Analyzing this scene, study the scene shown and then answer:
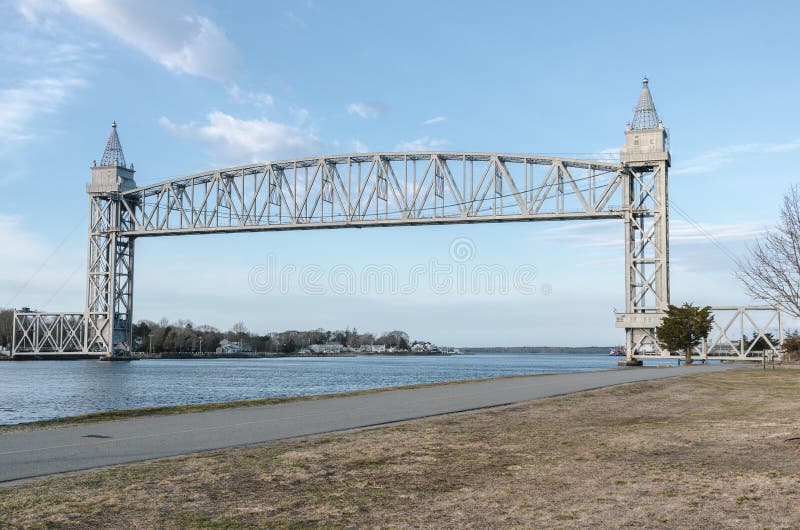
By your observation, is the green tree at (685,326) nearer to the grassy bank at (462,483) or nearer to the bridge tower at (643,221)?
the bridge tower at (643,221)

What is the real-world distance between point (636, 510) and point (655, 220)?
68.3 meters

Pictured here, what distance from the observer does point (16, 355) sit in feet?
404

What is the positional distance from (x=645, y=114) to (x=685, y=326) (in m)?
24.0

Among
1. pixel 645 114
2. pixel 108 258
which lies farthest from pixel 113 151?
pixel 645 114

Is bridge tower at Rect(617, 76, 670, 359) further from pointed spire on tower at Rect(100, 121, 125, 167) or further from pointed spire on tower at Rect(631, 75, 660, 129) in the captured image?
pointed spire on tower at Rect(100, 121, 125, 167)

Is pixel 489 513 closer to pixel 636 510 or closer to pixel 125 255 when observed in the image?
pixel 636 510

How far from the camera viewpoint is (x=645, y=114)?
75.6 metres

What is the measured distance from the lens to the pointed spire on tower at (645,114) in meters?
75.2

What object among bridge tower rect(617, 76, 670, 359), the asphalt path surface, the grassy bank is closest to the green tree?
bridge tower rect(617, 76, 670, 359)

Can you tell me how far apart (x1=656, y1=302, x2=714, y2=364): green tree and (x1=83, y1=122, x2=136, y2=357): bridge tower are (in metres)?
66.1

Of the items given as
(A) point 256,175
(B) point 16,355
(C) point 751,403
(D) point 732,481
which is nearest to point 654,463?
(D) point 732,481

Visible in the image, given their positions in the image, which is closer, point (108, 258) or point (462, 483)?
point (462, 483)

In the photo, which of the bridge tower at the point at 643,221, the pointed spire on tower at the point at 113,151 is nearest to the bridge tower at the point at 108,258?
the pointed spire on tower at the point at 113,151

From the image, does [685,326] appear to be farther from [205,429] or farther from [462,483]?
[462,483]
